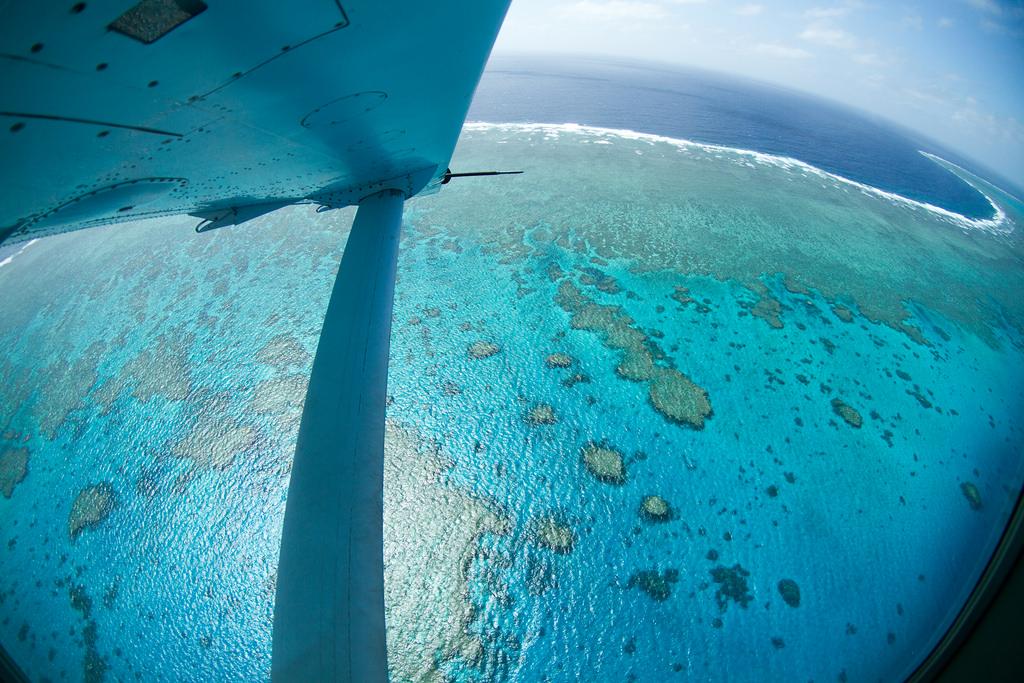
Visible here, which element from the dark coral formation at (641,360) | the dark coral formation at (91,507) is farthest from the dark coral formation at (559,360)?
the dark coral formation at (91,507)

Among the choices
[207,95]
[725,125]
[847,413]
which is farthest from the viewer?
[725,125]

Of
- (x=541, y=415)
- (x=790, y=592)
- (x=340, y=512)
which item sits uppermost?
(x=340, y=512)

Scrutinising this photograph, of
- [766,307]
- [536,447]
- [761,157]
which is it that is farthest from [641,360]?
[761,157]

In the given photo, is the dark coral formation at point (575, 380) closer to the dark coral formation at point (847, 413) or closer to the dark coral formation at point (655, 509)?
the dark coral formation at point (655, 509)

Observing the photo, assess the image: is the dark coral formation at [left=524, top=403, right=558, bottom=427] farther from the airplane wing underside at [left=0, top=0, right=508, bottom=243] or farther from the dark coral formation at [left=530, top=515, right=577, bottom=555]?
the airplane wing underside at [left=0, top=0, right=508, bottom=243]

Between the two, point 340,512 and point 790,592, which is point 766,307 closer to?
point 790,592

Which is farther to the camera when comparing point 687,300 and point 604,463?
point 687,300

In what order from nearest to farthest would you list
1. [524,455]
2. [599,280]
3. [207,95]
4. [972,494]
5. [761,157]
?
A: 1. [207,95]
2. [524,455]
3. [972,494]
4. [599,280]
5. [761,157]

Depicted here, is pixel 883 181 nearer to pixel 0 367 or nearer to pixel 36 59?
pixel 36 59
